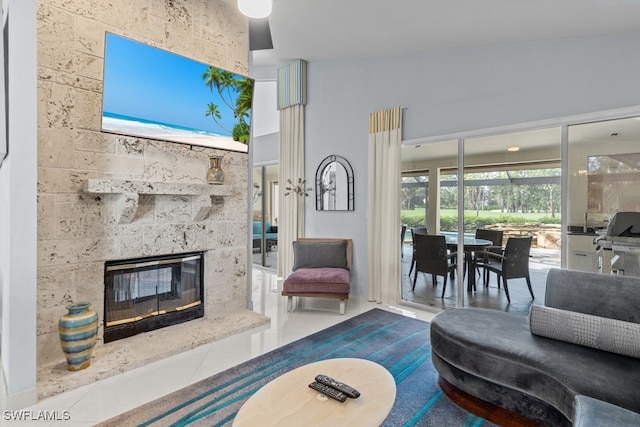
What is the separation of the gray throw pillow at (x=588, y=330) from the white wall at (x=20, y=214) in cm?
341

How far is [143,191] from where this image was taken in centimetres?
287

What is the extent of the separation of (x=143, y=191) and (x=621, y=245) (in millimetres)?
4343

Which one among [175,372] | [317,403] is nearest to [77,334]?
[175,372]

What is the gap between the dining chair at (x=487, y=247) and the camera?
372 cm

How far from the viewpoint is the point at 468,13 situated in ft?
9.51

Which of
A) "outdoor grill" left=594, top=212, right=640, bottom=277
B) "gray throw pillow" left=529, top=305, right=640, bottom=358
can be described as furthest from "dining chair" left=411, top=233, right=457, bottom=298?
"gray throw pillow" left=529, top=305, right=640, bottom=358

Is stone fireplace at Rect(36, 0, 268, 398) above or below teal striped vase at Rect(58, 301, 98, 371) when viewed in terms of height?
above

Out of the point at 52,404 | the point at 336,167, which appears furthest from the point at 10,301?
the point at 336,167

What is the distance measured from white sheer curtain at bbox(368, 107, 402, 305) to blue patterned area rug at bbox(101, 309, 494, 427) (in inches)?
34.3

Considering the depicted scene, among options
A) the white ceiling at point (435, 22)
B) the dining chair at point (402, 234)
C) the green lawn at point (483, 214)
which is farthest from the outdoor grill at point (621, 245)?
the dining chair at point (402, 234)

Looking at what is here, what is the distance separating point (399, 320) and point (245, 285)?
6.18 feet

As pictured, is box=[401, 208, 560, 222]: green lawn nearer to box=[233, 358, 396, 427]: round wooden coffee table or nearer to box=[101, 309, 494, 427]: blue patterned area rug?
box=[101, 309, 494, 427]: blue patterned area rug

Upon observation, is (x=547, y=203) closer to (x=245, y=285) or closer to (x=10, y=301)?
(x=245, y=285)

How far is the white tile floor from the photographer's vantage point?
2.09 meters
